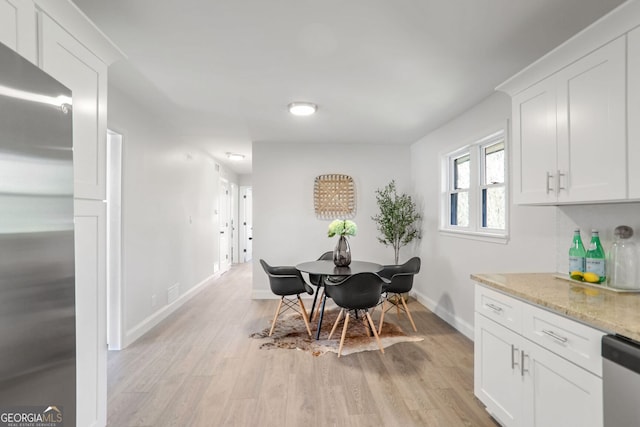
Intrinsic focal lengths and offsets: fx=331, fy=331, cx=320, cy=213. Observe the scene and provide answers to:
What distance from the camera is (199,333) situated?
3594 millimetres

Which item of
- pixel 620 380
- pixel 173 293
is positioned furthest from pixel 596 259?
pixel 173 293

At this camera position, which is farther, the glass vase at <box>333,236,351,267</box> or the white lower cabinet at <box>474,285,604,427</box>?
the glass vase at <box>333,236,351,267</box>

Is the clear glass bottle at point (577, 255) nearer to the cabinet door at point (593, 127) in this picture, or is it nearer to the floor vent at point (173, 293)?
the cabinet door at point (593, 127)

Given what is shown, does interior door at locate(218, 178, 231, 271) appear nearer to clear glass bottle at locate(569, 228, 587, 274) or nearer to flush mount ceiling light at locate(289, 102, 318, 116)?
flush mount ceiling light at locate(289, 102, 318, 116)

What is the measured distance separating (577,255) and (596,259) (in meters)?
0.14

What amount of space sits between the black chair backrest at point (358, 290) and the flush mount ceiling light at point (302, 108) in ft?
5.76

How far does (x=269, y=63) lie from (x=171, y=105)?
1505 mm

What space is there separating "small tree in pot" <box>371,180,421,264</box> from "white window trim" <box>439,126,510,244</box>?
675 mm

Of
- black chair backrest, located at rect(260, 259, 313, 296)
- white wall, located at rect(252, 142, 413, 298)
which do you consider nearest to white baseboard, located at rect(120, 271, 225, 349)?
white wall, located at rect(252, 142, 413, 298)

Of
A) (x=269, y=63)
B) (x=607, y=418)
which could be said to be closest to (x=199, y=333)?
(x=269, y=63)

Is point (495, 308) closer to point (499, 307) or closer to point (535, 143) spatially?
point (499, 307)

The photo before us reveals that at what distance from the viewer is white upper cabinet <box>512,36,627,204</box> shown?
1.59 m

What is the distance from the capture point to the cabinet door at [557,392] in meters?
1.31

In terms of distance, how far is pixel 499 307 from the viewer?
1926 millimetres
